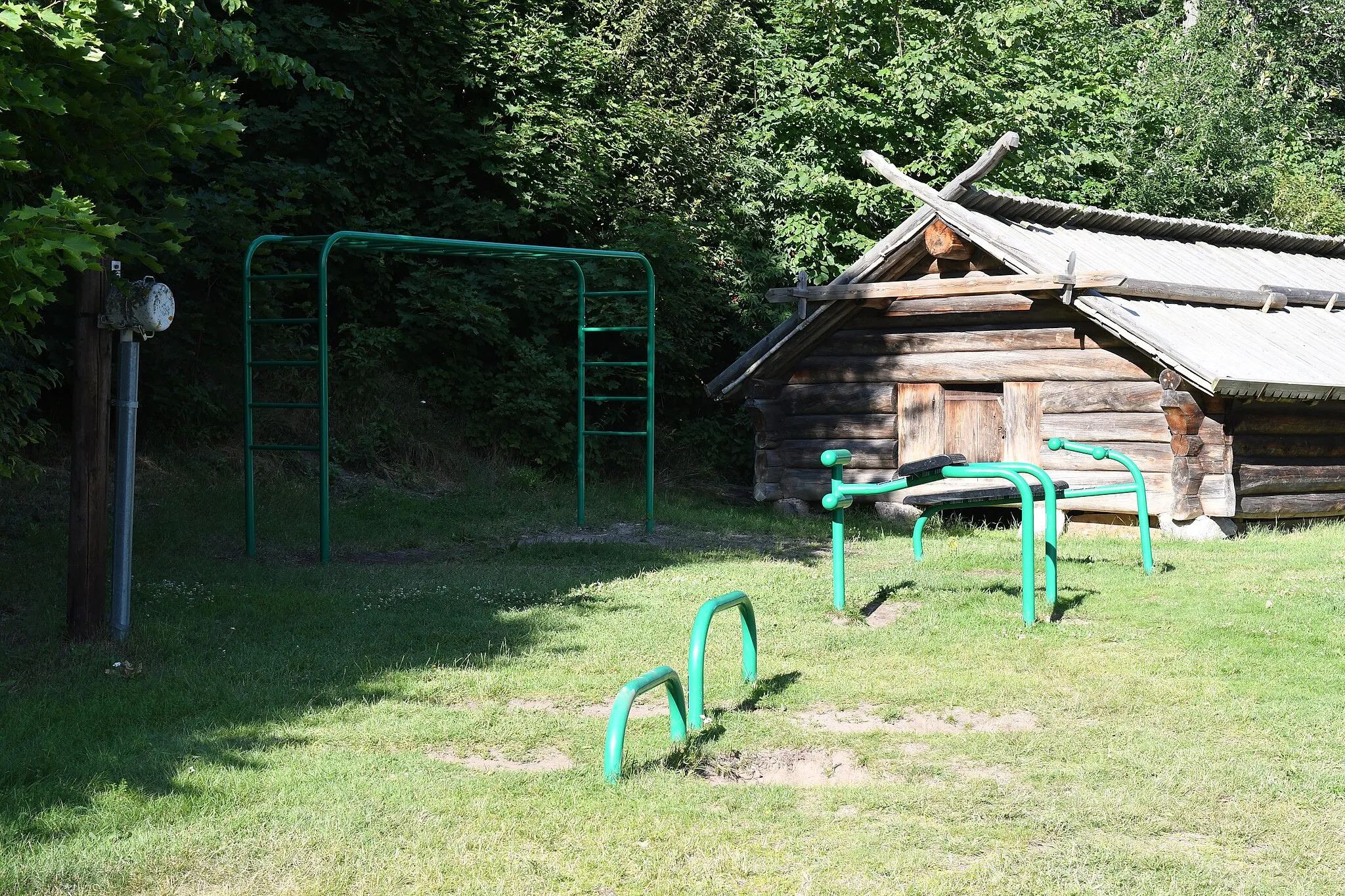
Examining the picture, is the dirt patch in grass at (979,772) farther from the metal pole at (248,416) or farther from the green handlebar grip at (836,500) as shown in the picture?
the metal pole at (248,416)

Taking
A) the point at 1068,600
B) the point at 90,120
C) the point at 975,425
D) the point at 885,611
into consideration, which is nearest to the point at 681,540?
the point at 975,425

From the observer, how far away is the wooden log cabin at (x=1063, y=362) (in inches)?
503

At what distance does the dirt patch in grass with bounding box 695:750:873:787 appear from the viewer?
215 inches

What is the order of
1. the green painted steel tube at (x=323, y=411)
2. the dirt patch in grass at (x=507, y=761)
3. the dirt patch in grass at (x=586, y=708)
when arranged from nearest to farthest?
the dirt patch in grass at (x=507, y=761)
the dirt patch in grass at (x=586, y=708)
the green painted steel tube at (x=323, y=411)

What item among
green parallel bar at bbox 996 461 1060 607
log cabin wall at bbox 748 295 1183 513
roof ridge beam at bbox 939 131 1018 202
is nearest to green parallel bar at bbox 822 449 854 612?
green parallel bar at bbox 996 461 1060 607

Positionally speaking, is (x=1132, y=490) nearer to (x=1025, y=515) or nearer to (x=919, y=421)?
(x=1025, y=515)

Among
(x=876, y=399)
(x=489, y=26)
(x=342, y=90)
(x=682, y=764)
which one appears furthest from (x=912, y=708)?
(x=489, y=26)

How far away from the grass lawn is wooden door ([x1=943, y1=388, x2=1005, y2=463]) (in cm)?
385

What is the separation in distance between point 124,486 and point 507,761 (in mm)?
3550

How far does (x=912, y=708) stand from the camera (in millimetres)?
6543

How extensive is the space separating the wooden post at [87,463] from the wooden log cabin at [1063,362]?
9.28 metres

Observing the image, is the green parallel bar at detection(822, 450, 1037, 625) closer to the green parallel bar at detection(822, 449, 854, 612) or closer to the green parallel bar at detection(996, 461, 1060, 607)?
the green parallel bar at detection(822, 449, 854, 612)

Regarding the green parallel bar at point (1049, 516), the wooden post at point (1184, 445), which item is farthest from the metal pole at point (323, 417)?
the wooden post at point (1184, 445)

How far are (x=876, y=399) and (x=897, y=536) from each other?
258cm
